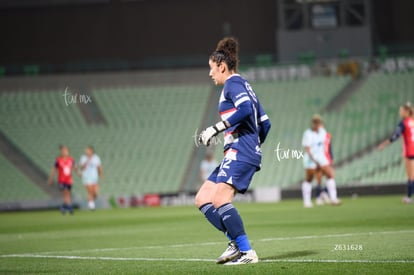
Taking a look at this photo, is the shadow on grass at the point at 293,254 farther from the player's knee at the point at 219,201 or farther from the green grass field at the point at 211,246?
the player's knee at the point at 219,201

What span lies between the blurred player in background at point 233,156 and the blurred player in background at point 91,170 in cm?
1942

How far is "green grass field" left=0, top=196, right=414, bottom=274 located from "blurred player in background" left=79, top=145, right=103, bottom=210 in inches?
352

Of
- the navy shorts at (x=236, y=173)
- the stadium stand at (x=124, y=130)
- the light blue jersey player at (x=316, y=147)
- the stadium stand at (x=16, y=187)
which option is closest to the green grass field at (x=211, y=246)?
the navy shorts at (x=236, y=173)

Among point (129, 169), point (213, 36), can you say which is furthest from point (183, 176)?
point (213, 36)

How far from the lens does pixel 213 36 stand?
4066cm

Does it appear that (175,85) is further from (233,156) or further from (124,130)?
(233,156)

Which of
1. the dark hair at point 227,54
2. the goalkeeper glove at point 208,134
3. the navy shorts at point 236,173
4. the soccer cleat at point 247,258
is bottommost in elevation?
the soccer cleat at point 247,258

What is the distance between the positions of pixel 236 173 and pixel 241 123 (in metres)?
0.60

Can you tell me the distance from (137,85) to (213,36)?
4.62m

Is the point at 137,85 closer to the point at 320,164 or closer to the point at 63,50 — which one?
the point at 63,50

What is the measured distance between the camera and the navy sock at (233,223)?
9180 mm

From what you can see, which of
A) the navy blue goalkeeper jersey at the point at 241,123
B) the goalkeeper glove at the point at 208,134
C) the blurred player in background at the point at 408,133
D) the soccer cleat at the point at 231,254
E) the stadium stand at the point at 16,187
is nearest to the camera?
the goalkeeper glove at the point at 208,134

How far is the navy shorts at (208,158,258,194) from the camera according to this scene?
916cm

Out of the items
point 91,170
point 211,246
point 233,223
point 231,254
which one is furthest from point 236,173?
point 91,170
